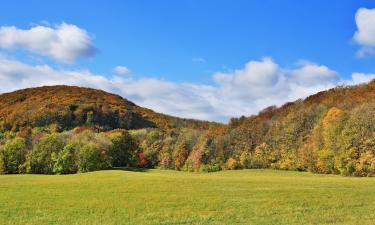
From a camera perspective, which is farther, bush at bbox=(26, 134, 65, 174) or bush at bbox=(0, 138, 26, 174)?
bush at bbox=(0, 138, 26, 174)

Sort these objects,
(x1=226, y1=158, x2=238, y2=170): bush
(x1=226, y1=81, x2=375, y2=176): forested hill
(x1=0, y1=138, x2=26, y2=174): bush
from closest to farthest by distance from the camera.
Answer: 1. (x1=226, y1=81, x2=375, y2=176): forested hill
2. (x1=226, y1=158, x2=238, y2=170): bush
3. (x1=0, y1=138, x2=26, y2=174): bush

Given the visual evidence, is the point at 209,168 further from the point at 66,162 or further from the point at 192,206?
the point at 192,206

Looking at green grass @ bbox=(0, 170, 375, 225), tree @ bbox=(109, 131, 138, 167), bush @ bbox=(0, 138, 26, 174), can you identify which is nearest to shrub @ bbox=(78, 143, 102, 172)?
tree @ bbox=(109, 131, 138, 167)

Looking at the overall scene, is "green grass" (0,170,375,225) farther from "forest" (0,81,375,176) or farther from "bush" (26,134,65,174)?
"bush" (26,134,65,174)

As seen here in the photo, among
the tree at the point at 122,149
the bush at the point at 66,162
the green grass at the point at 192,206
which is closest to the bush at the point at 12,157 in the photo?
the bush at the point at 66,162

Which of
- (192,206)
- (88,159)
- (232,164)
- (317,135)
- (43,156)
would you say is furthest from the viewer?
(43,156)

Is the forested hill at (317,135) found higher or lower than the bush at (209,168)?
higher

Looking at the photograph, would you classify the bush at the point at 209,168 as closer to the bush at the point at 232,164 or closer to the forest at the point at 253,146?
the forest at the point at 253,146

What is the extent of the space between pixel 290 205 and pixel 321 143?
5130 centimetres

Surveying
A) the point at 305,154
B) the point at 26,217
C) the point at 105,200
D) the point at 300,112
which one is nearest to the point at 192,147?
the point at 300,112

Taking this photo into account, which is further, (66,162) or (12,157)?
(12,157)

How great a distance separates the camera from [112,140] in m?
107

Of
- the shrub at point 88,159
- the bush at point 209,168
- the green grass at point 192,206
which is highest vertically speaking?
the shrub at point 88,159

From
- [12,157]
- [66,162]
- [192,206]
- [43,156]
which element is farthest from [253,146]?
[192,206]
